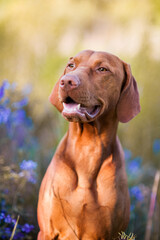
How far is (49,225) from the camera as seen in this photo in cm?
259

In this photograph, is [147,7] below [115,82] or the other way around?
the other way around

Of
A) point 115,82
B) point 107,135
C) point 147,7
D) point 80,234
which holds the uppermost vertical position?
point 147,7

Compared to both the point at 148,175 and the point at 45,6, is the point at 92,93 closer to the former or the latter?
the point at 148,175

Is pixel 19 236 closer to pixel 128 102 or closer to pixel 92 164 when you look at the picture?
pixel 92 164

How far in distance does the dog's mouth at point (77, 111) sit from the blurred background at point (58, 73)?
4.09 ft

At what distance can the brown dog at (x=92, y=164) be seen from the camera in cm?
256

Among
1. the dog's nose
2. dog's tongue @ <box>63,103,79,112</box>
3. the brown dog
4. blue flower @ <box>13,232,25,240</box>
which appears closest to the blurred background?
blue flower @ <box>13,232,25,240</box>

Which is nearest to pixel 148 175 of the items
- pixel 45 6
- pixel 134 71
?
pixel 134 71

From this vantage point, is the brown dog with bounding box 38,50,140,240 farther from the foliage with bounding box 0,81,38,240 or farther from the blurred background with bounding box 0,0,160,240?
the blurred background with bounding box 0,0,160,240

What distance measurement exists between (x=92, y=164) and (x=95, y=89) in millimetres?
586

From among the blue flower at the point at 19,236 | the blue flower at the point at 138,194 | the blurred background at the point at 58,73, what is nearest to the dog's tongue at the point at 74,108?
the blurred background at the point at 58,73

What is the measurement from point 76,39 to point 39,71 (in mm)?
1052

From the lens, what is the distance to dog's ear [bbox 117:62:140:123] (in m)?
2.70

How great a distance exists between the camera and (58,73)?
6691 mm
